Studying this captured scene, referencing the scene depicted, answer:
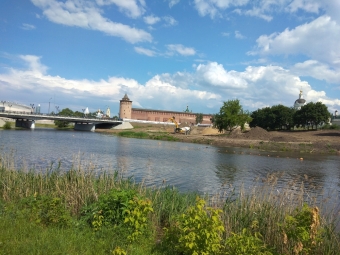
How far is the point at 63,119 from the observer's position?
300 ft

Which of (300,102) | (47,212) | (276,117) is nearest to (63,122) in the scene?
(276,117)

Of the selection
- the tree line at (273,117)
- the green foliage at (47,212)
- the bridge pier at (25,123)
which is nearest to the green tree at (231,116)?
the tree line at (273,117)

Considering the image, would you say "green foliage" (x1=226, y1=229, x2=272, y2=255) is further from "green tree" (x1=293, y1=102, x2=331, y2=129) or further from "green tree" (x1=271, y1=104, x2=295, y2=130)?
"green tree" (x1=271, y1=104, x2=295, y2=130)

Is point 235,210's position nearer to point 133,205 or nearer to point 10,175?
point 133,205

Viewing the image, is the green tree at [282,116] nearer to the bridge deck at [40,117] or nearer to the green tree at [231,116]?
the green tree at [231,116]

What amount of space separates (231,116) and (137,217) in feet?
236

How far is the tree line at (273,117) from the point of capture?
78.2 metres

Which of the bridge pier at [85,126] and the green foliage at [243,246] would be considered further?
the bridge pier at [85,126]

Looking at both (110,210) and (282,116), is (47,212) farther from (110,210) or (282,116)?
(282,116)

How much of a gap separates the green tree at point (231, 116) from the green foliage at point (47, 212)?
70991 mm

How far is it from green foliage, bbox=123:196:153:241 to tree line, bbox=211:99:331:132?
234 ft

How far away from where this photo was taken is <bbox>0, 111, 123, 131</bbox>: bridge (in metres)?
84.2

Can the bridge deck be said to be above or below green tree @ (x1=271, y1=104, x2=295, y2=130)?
below

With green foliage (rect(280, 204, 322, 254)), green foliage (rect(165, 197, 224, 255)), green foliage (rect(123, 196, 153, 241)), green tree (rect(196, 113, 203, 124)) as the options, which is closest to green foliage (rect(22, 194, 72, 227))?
green foliage (rect(123, 196, 153, 241))
